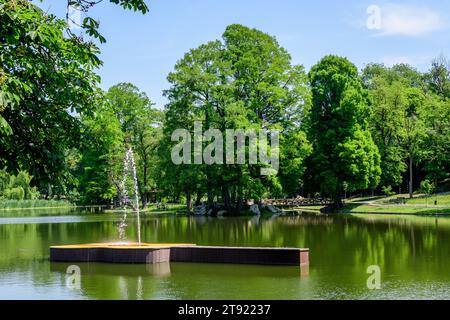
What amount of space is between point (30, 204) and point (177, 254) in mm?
68607

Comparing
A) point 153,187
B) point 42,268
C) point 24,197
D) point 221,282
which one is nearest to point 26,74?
point 221,282

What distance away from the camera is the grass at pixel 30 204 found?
79188mm

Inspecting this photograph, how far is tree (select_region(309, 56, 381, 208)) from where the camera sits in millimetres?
53406

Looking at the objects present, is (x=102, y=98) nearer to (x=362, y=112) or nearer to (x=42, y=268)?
(x=42, y=268)

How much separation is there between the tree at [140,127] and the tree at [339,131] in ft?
60.1

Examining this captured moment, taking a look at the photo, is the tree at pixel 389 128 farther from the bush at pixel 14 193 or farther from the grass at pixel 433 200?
the bush at pixel 14 193

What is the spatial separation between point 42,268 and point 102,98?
9.41 m

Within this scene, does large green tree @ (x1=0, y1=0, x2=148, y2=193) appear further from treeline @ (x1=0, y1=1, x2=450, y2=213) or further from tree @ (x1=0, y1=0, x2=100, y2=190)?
treeline @ (x1=0, y1=1, x2=450, y2=213)

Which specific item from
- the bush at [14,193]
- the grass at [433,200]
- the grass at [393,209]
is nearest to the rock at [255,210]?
the grass at [393,209]

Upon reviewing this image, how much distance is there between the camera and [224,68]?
50375 mm

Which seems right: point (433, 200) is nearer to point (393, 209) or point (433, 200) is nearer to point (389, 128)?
point (393, 209)

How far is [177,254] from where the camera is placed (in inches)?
792

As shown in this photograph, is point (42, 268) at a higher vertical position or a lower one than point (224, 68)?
lower

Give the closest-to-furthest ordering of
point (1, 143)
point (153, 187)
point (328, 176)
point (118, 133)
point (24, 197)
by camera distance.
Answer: point (1, 143) < point (328, 176) < point (118, 133) < point (153, 187) < point (24, 197)
